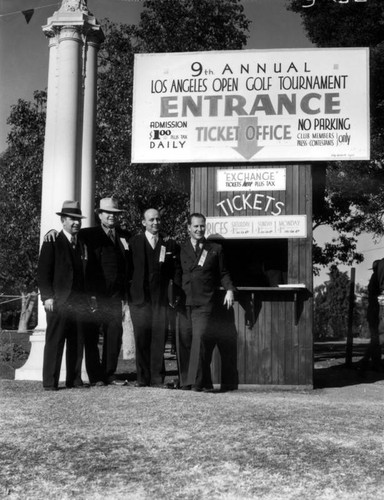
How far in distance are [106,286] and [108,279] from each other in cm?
8

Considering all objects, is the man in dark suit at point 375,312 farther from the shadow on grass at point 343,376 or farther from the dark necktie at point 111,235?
the dark necktie at point 111,235

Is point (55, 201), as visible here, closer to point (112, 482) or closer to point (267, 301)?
point (267, 301)

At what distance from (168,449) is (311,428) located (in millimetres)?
1193

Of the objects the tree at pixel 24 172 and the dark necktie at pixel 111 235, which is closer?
the dark necktie at pixel 111 235

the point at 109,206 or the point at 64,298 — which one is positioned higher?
the point at 109,206

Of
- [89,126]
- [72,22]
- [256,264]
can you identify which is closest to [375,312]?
[256,264]

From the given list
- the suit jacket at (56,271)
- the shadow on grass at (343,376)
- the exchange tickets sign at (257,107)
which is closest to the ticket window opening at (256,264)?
the shadow on grass at (343,376)

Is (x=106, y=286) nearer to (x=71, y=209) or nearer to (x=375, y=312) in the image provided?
(x=71, y=209)

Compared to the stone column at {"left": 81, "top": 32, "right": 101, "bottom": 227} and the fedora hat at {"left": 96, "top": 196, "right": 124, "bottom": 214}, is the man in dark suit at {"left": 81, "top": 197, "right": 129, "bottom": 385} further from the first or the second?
the stone column at {"left": 81, "top": 32, "right": 101, "bottom": 227}

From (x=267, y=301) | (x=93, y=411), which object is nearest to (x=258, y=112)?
(x=267, y=301)

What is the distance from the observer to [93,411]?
613 cm

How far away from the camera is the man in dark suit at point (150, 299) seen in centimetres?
816

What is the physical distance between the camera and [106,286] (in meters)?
8.12

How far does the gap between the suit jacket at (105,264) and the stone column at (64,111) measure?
43.9 inches
